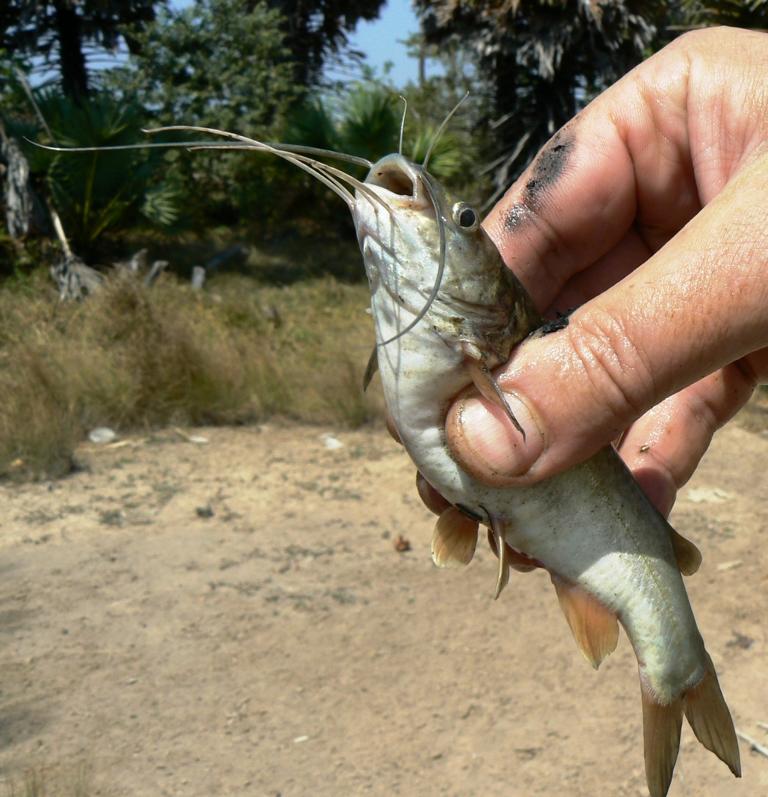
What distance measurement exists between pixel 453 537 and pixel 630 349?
616 mm

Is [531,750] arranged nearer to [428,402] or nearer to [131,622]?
[131,622]

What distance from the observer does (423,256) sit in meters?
1.83

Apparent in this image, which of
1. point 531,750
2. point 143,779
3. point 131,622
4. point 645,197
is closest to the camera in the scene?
point 645,197

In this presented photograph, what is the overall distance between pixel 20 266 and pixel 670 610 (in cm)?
1185

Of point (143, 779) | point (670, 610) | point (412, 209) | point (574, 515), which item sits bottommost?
point (143, 779)

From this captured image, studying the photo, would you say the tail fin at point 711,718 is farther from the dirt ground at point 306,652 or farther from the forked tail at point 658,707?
the dirt ground at point 306,652

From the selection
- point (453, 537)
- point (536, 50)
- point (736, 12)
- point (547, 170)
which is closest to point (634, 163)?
point (547, 170)

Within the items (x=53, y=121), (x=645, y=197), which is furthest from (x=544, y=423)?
(x=53, y=121)

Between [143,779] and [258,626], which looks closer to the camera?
[143,779]

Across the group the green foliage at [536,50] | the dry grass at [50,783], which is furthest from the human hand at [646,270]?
the green foliage at [536,50]

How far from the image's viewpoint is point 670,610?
2.13 m

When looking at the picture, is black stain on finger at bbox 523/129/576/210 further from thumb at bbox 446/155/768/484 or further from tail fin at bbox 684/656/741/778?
tail fin at bbox 684/656/741/778

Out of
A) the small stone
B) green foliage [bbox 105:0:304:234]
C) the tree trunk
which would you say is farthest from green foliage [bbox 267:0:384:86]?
the small stone

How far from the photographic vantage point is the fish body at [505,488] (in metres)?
1.84
